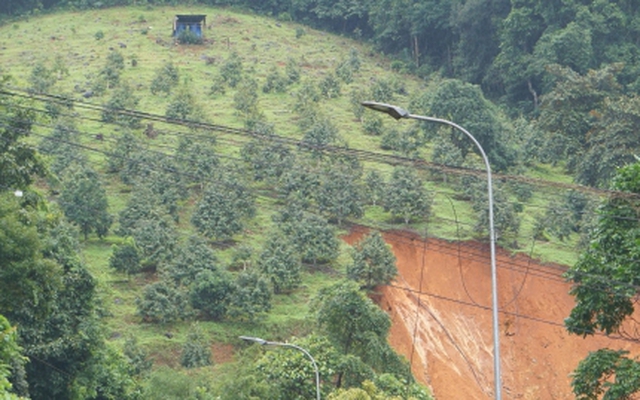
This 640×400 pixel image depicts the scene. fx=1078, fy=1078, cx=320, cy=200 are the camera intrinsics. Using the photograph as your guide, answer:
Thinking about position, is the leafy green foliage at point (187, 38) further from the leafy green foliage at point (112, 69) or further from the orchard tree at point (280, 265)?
the orchard tree at point (280, 265)

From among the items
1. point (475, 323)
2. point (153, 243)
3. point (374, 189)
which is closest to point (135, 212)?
point (153, 243)

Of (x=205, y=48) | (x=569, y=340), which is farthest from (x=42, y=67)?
(x=569, y=340)

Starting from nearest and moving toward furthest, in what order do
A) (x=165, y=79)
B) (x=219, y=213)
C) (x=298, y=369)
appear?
1. (x=298, y=369)
2. (x=219, y=213)
3. (x=165, y=79)

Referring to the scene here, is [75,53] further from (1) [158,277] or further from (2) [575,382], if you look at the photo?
(2) [575,382]

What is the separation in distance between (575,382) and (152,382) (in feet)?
45.2

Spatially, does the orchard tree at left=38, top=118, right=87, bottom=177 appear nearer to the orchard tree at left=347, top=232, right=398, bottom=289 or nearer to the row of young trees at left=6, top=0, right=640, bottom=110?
the orchard tree at left=347, top=232, right=398, bottom=289

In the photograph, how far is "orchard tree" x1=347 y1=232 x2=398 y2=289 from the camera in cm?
4228

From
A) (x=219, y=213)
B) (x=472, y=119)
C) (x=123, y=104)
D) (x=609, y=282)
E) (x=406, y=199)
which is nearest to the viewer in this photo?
(x=609, y=282)

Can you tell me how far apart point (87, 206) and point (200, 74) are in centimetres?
2714

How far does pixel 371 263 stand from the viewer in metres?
42.4

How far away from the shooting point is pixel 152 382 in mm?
30203

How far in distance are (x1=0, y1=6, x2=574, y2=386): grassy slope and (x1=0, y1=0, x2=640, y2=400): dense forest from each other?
263mm

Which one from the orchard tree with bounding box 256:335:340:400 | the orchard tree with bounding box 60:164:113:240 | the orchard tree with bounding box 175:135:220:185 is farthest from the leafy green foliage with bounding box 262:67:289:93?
the orchard tree with bounding box 256:335:340:400

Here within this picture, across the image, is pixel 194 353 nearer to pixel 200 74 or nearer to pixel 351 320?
pixel 351 320
